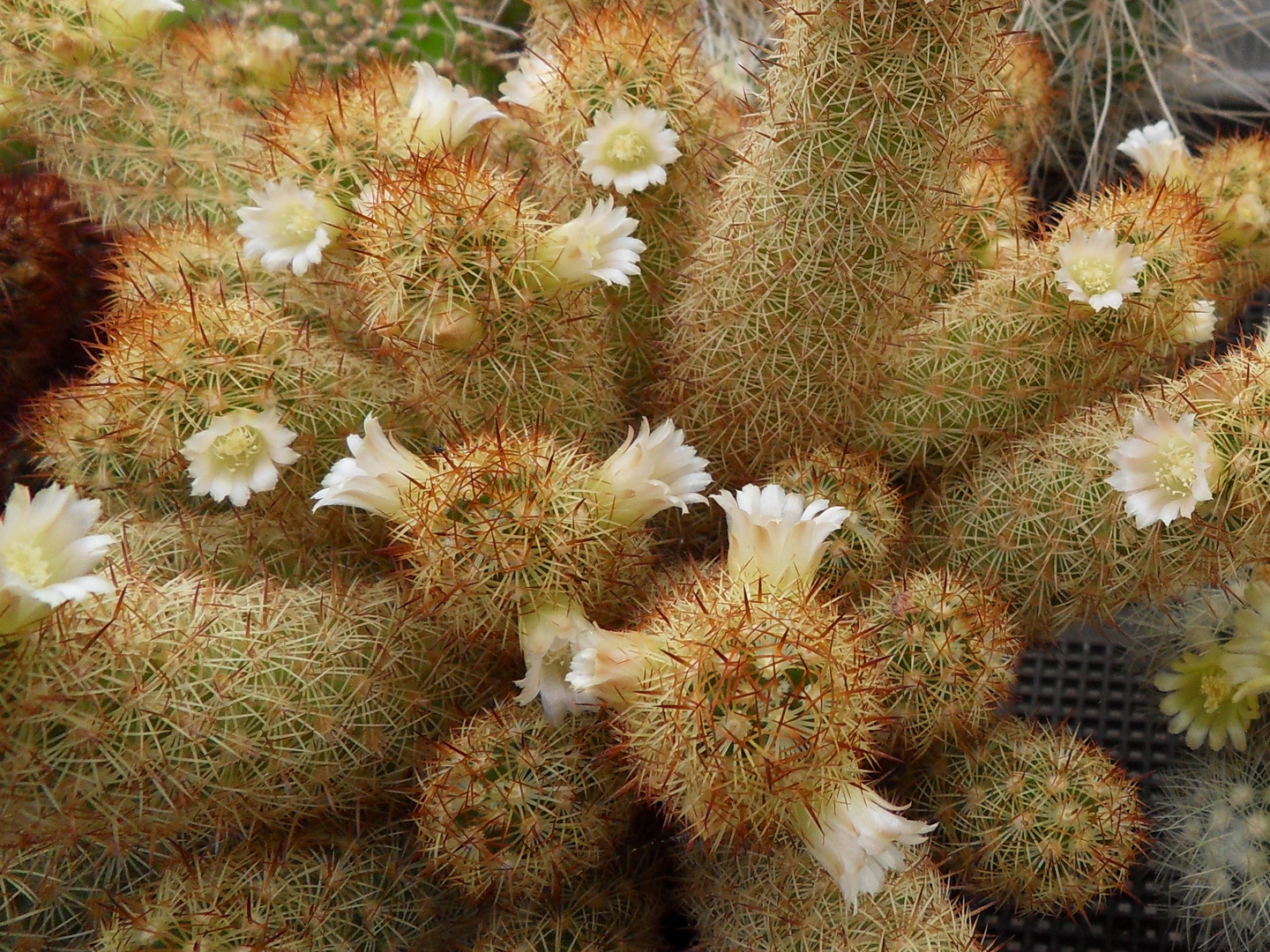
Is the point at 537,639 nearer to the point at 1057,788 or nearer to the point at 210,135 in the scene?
the point at 1057,788

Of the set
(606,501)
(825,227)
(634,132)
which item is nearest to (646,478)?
(606,501)

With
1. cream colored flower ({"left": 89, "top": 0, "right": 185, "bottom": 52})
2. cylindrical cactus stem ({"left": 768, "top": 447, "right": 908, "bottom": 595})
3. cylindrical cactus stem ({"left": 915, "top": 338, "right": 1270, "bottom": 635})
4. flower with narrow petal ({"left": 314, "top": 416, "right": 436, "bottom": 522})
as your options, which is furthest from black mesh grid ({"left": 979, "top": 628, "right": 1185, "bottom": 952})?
cream colored flower ({"left": 89, "top": 0, "right": 185, "bottom": 52})

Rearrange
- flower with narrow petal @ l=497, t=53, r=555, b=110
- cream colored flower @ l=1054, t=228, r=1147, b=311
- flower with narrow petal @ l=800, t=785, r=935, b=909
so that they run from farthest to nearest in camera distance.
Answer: flower with narrow petal @ l=497, t=53, r=555, b=110
cream colored flower @ l=1054, t=228, r=1147, b=311
flower with narrow petal @ l=800, t=785, r=935, b=909

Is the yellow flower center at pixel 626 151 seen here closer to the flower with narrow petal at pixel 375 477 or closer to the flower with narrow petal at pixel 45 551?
the flower with narrow petal at pixel 375 477

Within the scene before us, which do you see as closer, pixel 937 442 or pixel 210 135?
pixel 937 442

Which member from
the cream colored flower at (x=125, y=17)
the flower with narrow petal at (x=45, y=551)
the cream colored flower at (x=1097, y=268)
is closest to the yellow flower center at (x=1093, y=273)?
the cream colored flower at (x=1097, y=268)

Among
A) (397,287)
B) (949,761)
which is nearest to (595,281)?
(397,287)

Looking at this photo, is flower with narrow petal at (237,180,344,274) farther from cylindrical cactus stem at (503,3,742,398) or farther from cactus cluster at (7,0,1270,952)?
cylindrical cactus stem at (503,3,742,398)
